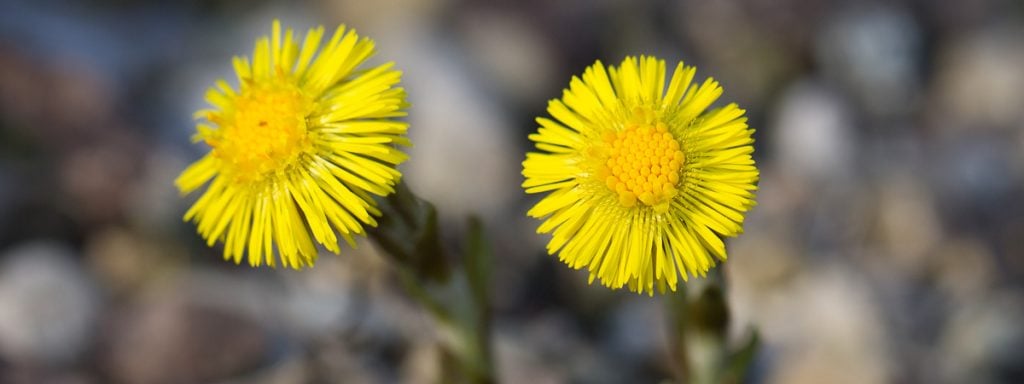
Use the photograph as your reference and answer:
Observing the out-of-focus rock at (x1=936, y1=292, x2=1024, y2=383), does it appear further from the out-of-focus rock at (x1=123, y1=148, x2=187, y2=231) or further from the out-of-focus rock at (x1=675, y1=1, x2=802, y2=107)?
the out-of-focus rock at (x1=123, y1=148, x2=187, y2=231)

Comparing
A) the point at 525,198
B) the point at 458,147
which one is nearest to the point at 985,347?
the point at 525,198

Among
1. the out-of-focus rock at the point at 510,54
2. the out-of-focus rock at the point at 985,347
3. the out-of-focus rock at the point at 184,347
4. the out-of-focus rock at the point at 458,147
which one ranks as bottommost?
the out-of-focus rock at the point at 184,347

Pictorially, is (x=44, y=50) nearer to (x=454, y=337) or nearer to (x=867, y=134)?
(x=454, y=337)

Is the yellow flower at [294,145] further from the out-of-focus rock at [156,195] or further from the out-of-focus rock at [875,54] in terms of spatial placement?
the out-of-focus rock at [875,54]

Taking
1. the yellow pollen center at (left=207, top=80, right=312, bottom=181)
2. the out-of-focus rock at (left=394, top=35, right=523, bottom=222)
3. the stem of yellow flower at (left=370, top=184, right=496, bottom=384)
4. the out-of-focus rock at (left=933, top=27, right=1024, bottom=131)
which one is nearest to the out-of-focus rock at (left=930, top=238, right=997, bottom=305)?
the out-of-focus rock at (left=933, top=27, right=1024, bottom=131)

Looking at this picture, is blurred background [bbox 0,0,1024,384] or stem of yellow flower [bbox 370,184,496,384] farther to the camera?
blurred background [bbox 0,0,1024,384]

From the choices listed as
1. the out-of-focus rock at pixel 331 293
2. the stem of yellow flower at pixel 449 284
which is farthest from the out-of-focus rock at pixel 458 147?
the stem of yellow flower at pixel 449 284
